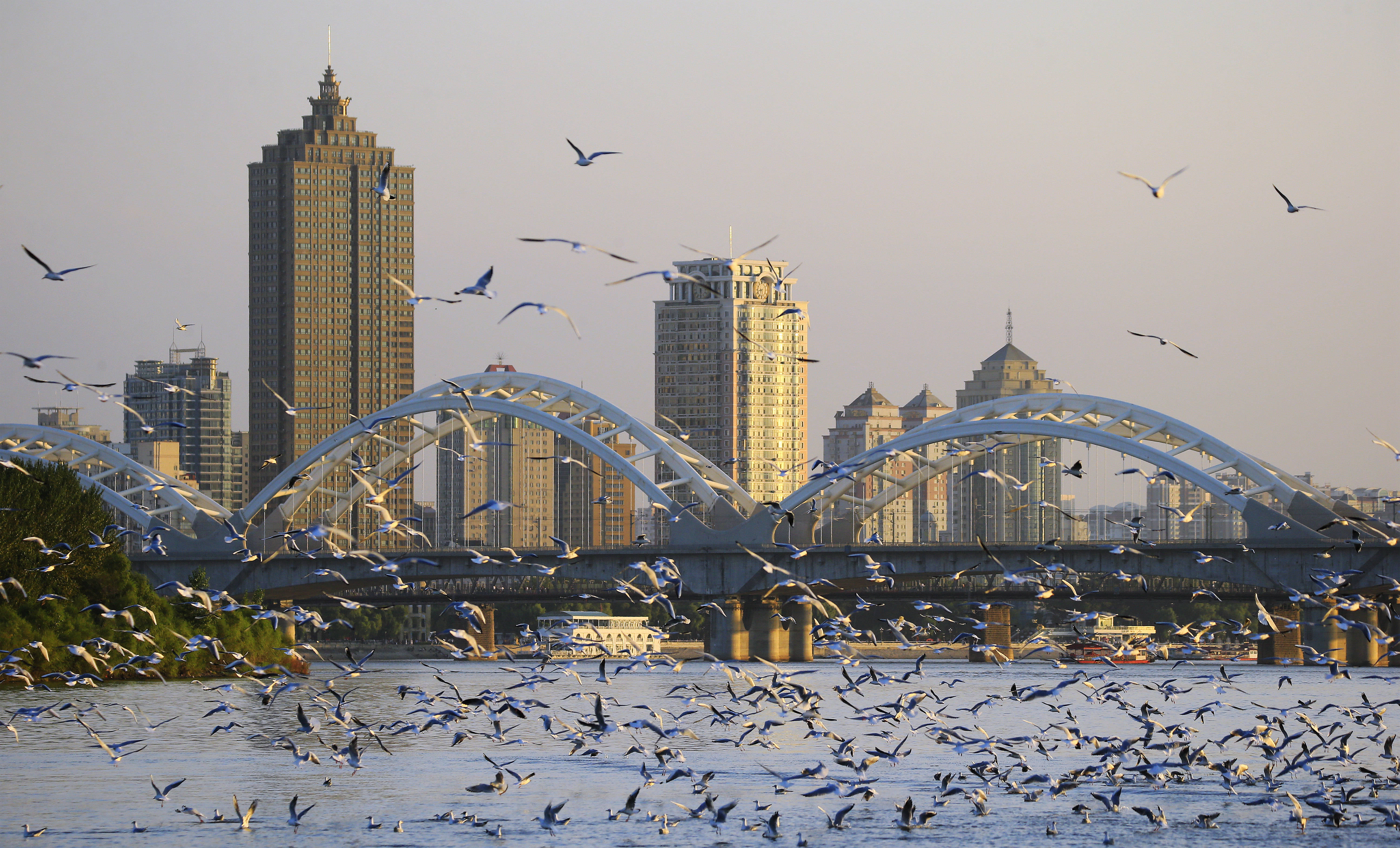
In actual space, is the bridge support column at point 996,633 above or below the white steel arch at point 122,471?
below

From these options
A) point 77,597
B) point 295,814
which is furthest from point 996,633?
point 295,814

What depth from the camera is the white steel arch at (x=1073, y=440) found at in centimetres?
10038

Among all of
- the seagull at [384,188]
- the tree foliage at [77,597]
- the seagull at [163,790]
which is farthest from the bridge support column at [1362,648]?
the seagull at [384,188]

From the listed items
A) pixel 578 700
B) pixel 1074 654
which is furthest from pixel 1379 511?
pixel 578 700

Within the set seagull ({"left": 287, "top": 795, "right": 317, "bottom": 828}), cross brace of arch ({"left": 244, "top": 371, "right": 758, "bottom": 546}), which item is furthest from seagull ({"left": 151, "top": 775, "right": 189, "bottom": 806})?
cross brace of arch ({"left": 244, "top": 371, "right": 758, "bottom": 546})

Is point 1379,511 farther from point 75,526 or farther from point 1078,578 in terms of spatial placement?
point 75,526

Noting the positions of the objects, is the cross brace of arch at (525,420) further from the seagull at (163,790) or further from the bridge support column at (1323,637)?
the seagull at (163,790)

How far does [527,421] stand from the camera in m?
112

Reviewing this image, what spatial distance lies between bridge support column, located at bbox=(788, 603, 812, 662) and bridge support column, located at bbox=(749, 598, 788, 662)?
900mm

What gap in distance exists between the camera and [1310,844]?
30578 millimetres

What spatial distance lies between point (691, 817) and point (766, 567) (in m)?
4.30

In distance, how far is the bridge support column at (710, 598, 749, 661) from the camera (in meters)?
106

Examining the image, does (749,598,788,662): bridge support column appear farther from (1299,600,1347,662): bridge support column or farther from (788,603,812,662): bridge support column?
(1299,600,1347,662): bridge support column

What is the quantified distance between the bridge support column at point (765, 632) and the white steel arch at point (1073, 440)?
5.59m
